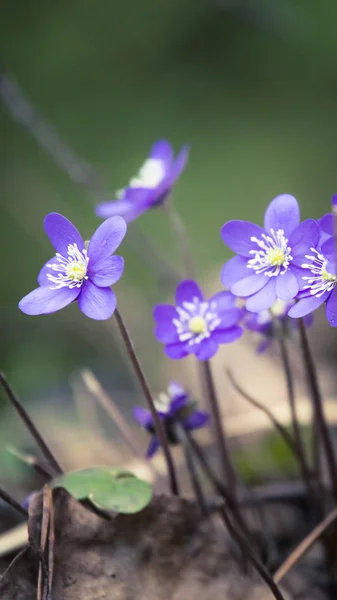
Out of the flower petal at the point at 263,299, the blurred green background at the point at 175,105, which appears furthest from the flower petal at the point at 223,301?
the blurred green background at the point at 175,105

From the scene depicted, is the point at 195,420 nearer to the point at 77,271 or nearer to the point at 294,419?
the point at 294,419

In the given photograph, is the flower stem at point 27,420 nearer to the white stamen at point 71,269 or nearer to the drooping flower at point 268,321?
the white stamen at point 71,269

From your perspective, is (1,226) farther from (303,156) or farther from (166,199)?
(166,199)

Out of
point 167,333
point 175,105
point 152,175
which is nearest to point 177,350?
point 167,333

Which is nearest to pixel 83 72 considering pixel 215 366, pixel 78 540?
pixel 215 366

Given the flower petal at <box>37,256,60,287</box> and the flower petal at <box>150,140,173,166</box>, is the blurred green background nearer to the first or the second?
the flower petal at <box>150,140,173,166</box>

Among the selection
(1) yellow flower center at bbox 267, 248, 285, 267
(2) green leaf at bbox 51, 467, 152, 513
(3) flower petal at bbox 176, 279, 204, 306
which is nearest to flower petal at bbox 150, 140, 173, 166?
(3) flower petal at bbox 176, 279, 204, 306
